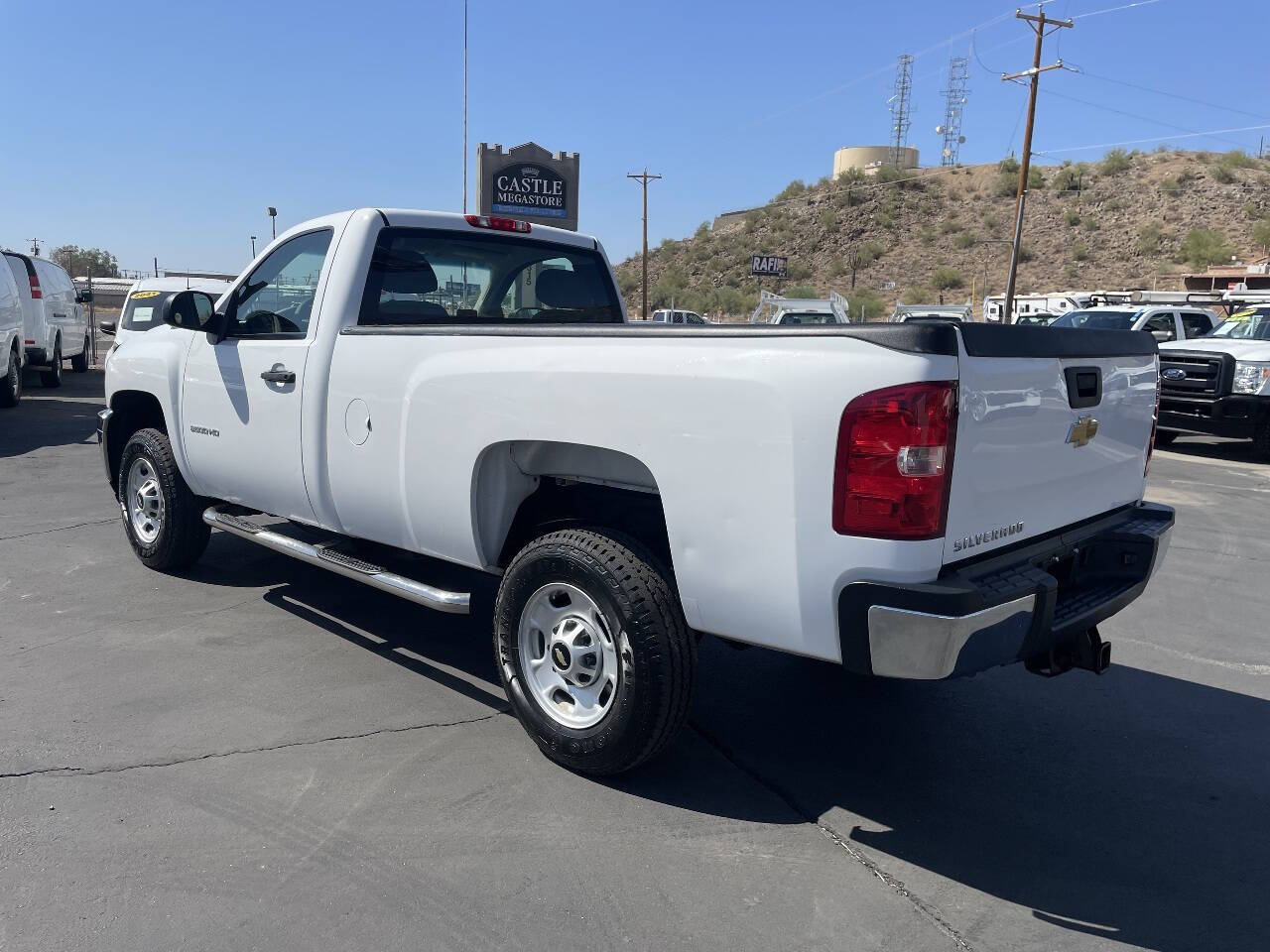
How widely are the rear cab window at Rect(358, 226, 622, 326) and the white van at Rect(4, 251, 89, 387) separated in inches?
476

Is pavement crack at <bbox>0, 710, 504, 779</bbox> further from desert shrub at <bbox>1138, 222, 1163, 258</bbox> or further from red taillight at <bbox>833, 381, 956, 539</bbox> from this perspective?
desert shrub at <bbox>1138, 222, 1163, 258</bbox>

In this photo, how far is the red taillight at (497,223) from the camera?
17.1ft

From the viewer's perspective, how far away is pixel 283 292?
519cm

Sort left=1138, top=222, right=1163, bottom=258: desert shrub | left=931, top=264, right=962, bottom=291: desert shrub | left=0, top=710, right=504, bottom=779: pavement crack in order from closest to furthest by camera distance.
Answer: left=0, top=710, right=504, bottom=779: pavement crack → left=1138, top=222, right=1163, bottom=258: desert shrub → left=931, top=264, right=962, bottom=291: desert shrub

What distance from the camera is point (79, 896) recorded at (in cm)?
289

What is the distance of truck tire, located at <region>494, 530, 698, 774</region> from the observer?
3.39m

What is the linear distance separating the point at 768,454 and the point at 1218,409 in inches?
484

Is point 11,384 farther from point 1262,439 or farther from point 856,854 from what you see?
point 1262,439

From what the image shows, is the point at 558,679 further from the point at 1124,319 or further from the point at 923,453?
the point at 1124,319

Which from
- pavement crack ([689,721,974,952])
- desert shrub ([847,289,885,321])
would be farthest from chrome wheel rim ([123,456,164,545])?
desert shrub ([847,289,885,321])

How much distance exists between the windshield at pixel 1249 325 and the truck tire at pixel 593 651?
13.9 m

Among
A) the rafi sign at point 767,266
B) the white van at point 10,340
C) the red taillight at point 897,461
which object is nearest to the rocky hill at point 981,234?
the rafi sign at point 767,266

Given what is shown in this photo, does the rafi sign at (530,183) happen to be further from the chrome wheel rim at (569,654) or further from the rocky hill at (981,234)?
the chrome wheel rim at (569,654)

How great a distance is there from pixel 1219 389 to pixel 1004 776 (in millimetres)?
11202
